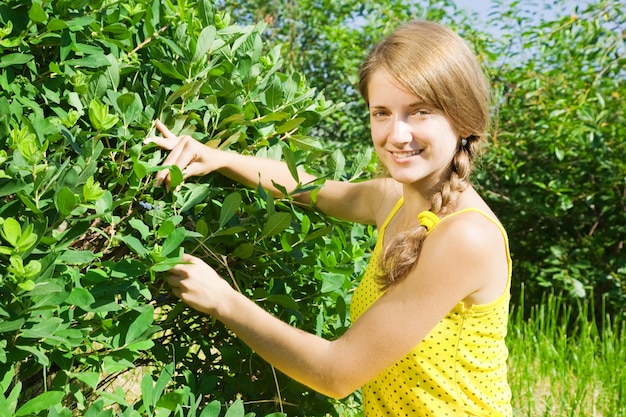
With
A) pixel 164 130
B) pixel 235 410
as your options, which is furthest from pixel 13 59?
pixel 235 410

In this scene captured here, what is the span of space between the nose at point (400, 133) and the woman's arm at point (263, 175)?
11.6 inches

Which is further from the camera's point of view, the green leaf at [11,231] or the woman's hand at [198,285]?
the woman's hand at [198,285]

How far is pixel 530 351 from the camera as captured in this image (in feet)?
14.9

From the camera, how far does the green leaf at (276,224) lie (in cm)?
183

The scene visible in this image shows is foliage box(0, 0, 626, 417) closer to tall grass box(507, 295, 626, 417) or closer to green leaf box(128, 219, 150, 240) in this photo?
green leaf box(128, 219, 150, 240)

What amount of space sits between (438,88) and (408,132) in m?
0.12

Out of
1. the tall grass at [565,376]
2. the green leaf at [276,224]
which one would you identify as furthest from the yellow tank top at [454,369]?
the tall grass at [565,376]

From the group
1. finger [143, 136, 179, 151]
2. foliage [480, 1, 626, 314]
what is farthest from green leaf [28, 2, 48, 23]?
foliage [480, 1, 626, 314]

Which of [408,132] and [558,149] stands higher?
[408,132]

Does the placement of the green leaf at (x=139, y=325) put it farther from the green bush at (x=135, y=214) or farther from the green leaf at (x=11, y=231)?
the green leaf at (x=11, y=231)

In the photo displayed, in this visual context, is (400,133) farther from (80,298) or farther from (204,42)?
(80,298)

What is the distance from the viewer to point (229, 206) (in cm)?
181

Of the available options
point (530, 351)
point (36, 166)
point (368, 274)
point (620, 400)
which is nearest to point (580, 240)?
point (530, 351)

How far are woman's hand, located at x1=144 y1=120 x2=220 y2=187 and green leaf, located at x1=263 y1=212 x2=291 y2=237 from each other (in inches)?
8.4
